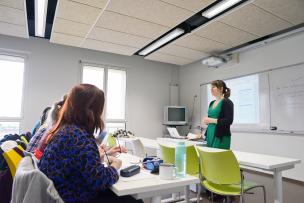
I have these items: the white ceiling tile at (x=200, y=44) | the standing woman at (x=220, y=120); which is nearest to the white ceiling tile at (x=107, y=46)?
the white ceiling tile at (x=200, y=44)

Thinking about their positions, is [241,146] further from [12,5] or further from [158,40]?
[12,5]

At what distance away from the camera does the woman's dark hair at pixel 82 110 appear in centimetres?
118

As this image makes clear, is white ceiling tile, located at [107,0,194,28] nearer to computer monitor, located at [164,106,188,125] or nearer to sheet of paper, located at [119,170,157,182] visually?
sheet of paper, located at [119,170,157,182]

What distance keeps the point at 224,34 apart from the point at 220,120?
1916 mm

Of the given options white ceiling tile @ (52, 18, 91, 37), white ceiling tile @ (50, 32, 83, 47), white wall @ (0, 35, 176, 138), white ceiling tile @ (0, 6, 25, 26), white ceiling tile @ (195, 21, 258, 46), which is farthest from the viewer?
white wall @ (0, 35, 176, 138)

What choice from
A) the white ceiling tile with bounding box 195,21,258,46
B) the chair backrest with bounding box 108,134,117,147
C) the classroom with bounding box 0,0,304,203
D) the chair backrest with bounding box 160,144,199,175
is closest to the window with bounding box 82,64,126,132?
the classroom with bounding box 0,0,304,203

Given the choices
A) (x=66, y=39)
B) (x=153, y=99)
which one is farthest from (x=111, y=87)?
(x=66, y=39)

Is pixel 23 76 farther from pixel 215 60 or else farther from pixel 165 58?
pixel 215 60

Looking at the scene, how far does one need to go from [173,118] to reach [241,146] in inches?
74.9

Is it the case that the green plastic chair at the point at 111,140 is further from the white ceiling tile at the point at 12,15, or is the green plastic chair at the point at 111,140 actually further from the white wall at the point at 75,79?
the white ceiling tile at the point at 12,15

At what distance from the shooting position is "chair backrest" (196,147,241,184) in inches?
68.8

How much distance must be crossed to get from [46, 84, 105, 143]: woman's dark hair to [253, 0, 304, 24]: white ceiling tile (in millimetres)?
2577

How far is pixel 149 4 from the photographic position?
281 centimetres

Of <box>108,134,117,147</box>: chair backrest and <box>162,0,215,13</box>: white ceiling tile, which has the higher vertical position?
<box>162,0,215,13</box>: white ceiling tile
